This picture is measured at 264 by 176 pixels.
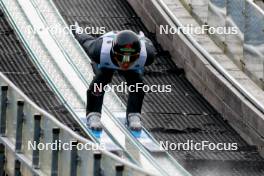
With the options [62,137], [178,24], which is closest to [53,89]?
[178,24]

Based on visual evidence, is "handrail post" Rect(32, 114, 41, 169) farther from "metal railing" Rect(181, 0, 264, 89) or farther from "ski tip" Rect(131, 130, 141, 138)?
"metal railing" Rect(181, 0, 264, 89)

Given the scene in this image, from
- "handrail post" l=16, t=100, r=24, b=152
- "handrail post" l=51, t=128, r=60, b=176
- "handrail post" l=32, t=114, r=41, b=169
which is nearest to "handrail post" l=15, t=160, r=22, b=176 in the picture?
"handrail post" l=16, t=100, r=24, b=152

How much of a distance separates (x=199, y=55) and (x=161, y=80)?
66 centimetres

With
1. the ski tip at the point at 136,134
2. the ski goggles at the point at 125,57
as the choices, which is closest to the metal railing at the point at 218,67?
the ski tip at the point at 136,134

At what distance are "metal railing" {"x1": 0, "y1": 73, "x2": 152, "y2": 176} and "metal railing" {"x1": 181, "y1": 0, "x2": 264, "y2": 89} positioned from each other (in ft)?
13.5

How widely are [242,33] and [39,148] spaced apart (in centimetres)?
480

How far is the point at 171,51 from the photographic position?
22.9 metres

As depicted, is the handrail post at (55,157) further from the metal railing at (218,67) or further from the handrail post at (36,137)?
the metal railing at (218,67)

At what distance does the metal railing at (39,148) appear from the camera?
16.1 m

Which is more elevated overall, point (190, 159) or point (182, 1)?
point (182, 1)

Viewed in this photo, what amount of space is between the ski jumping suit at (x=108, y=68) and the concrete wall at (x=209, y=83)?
1629 millimetres

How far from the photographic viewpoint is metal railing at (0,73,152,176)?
16.1 meters

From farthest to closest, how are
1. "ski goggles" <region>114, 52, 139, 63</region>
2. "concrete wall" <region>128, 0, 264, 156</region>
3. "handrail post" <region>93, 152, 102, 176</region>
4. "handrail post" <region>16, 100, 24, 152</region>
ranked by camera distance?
1. "concrete wall" <region>128, 0, 264, 156</region>
2. "ski goggles" <region>114, 52, 139, 63</region>
3. "handrail post" <region>16, 100, 24, 152</region>
4. "handrail post" <region>93, 152, 102, 176</region>

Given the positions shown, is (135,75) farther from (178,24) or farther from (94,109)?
(178,24)
